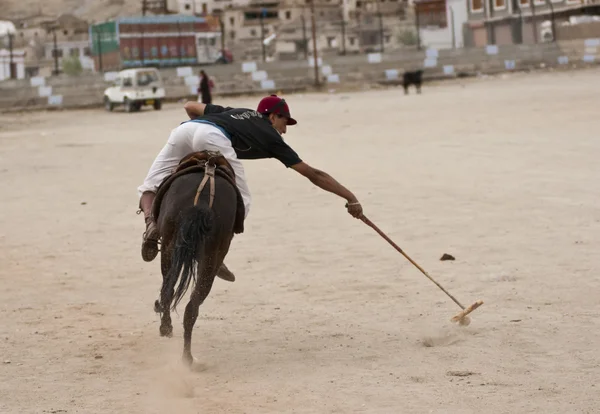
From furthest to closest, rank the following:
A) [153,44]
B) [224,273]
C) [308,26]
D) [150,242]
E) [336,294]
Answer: [308,26] < [153,44] < [336,294] < [224,273] < [150,242]

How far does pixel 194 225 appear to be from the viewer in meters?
6.31

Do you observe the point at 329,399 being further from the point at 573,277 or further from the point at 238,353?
the point at 573,277

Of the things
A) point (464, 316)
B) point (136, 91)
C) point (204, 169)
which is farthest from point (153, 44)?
point (204, 169)

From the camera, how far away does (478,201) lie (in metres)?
12.7

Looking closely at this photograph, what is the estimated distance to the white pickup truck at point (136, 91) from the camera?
39094 mm

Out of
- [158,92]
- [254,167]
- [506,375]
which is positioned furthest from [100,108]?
[506,375]

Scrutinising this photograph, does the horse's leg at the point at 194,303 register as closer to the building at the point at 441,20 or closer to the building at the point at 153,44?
the building at the point at 153,44

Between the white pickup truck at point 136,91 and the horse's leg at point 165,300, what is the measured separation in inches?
1283

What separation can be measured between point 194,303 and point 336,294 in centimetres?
216

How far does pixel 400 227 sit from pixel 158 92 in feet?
95.5

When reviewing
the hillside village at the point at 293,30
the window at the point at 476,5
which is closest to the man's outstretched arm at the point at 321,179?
the hillside village at the point at 293,30

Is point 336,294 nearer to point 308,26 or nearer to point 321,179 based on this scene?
point 321,179

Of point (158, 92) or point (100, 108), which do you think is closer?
point (158, 92)

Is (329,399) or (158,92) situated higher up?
(158,92)
